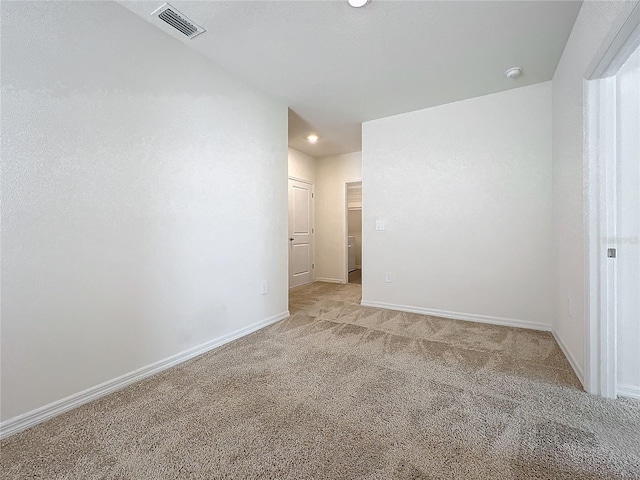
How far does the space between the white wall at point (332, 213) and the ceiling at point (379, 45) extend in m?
2.17

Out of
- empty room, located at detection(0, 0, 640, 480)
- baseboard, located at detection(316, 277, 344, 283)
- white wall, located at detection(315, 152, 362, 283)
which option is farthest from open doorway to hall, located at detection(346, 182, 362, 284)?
empty room, located at detection(0, 0, 640, 480)

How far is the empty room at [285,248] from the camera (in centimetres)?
144

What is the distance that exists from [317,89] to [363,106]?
0.68 metres

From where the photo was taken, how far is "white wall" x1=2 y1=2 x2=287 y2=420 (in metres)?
1.53

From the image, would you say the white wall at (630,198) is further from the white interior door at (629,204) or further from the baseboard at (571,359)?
the baseboard at (571,359)

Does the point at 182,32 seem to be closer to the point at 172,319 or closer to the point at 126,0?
the point at 126,0

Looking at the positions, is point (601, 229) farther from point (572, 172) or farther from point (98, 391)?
point (98, 391)

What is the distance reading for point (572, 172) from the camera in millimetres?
2146

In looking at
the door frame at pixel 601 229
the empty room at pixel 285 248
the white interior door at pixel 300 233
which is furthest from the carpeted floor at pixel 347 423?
the white interior door at pixel 300 233

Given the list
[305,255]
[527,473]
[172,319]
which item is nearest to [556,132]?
[527,473]

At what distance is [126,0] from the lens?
1.86 m

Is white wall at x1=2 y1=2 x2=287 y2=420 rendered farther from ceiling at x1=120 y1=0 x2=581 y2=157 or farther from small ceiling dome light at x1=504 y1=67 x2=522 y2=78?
small ceiling dome light at x1=504 y1=67 x2=522 y2=78

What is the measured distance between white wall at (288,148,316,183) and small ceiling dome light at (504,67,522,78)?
3.27 metres

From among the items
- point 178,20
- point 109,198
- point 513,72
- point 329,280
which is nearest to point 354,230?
point 329,280
